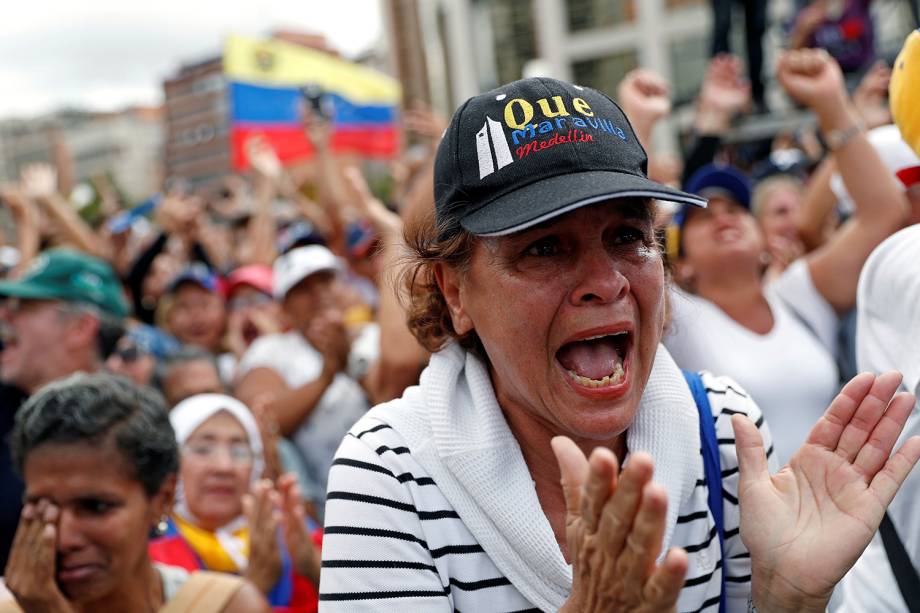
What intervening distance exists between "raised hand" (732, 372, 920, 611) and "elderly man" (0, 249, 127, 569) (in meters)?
2.71

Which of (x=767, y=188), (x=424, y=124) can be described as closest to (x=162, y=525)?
(x=424, y=124)

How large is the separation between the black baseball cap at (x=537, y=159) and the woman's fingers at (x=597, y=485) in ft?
1.31

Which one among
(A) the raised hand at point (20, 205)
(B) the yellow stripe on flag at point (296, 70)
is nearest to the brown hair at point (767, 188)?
(A) the raised hand at point (20, 205)

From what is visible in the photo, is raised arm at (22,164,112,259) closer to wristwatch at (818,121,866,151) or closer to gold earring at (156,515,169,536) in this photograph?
gold earring at (156,515,169,536)

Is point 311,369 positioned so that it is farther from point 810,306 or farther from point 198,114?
point 198,114

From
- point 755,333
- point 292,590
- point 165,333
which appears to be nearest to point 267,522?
point 292,590

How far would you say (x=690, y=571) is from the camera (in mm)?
1581

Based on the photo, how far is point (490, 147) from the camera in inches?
59.1

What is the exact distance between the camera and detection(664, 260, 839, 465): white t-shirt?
2.94 m

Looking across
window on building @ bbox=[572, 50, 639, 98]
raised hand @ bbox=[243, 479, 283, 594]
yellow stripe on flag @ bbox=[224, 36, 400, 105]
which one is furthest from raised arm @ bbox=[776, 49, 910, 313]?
window on building @ bbox=[572, 50, 639, 98]

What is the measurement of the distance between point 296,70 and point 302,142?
31.3 inches

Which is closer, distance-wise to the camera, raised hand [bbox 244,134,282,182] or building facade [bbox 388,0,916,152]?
raised hand [bbox 244,134,282,182]

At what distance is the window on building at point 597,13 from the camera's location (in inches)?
1266

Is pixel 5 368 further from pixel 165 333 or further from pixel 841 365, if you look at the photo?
pixel 841 365
